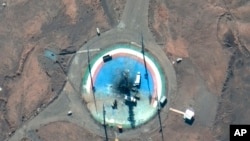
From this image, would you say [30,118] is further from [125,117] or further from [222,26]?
[222,26]

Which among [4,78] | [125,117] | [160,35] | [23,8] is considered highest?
[23,8]

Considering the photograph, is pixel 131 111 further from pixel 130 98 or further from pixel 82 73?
pixel 82 73

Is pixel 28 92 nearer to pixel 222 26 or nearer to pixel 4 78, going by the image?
pixel 4 78

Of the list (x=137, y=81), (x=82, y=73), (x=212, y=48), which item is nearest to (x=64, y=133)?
(x=82, y=73)

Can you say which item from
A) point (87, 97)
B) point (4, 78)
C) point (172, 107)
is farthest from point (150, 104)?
point (4, 78)

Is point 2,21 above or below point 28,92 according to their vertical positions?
above

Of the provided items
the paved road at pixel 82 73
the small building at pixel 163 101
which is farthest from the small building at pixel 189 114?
the small building at pixel 163 101

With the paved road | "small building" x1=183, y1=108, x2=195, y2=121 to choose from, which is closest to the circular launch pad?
the paved road
